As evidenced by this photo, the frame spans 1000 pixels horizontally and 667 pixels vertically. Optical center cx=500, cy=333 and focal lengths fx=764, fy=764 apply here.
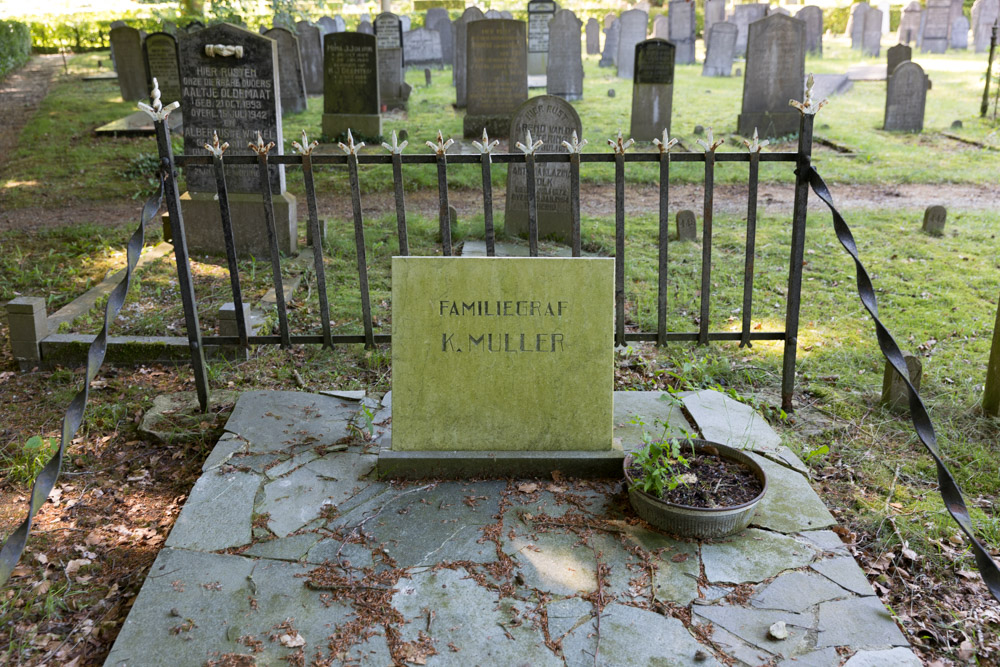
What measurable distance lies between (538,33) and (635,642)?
18.0 metres

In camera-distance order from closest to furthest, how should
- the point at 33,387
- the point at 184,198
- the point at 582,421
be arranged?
the point at 582,421 < the point at 33,387 < the point at 184,198

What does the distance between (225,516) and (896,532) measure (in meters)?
2.87

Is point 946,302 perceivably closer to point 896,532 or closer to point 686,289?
point 686,289

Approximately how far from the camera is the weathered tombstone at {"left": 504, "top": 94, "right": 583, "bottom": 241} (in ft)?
26.3

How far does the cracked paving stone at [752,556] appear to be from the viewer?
112 inches

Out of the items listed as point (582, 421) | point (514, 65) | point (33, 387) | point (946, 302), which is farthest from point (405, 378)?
point (514, 65)

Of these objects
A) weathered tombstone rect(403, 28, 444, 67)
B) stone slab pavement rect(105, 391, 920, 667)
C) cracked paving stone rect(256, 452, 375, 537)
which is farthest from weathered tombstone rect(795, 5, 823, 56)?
cracked paving stone rect(256, 452, 375, 537)

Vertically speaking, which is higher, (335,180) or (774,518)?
(335,180)

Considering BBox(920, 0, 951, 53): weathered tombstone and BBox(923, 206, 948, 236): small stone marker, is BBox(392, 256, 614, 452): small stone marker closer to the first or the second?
BBox(923, 206, 948, 236): small stone marker

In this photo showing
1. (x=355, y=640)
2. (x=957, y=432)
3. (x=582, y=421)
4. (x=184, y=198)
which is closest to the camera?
(x=355, y=640)

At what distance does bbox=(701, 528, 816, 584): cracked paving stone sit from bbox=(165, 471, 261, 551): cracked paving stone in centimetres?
185

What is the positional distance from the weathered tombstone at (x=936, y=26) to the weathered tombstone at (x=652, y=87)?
16628 millimetres

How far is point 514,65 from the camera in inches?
483

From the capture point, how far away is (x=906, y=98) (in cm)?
1371
